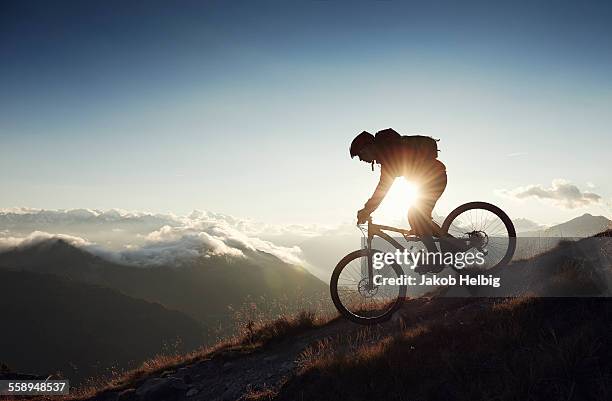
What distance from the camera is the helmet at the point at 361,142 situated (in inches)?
296

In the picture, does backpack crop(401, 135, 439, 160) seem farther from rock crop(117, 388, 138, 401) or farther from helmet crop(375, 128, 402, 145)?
rock crop(117, 388, 138, 401)

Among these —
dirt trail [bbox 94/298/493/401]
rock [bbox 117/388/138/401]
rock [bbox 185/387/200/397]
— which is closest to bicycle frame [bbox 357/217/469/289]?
dirt trail [bbox 94/298/493/401]

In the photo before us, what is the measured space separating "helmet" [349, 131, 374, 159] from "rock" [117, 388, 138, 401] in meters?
7.32

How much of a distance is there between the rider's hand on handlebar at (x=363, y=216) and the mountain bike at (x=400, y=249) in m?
0.16

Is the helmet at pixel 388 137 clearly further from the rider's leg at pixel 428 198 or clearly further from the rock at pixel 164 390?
the rock at pixel 164 390

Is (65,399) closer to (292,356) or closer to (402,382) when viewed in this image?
(292,356)

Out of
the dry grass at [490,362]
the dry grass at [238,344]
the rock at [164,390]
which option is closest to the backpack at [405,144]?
the dry grass at [490,362]

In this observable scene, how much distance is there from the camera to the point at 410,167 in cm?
751

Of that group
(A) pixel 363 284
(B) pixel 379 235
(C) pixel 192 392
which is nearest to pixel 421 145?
(B) pixel 379 235

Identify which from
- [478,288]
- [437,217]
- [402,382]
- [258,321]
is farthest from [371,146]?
[258,321]

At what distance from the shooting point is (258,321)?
1098cm

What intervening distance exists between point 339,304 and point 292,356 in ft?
5.00

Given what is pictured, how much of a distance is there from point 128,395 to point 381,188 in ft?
24.7

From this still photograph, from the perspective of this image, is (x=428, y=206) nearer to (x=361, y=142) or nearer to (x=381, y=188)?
(x=381, y=188)
